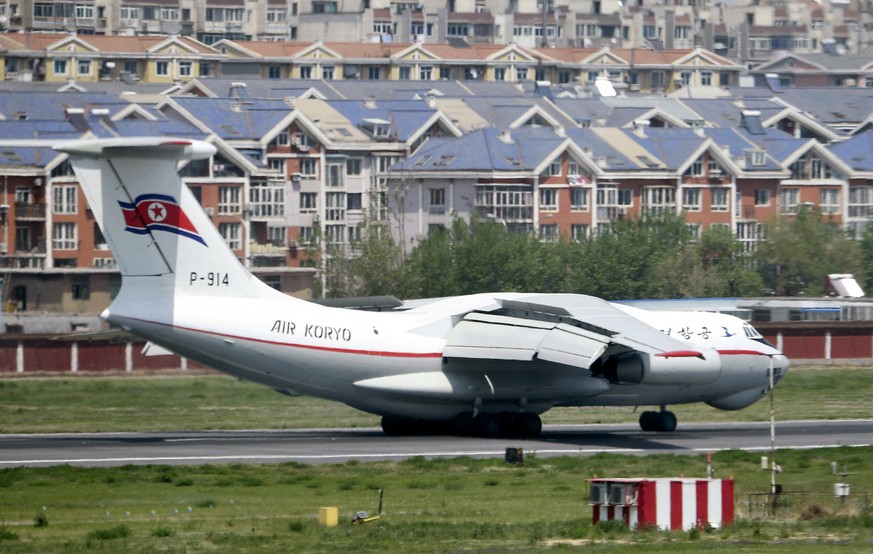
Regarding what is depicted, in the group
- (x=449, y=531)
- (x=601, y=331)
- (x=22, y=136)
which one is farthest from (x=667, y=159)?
(x=449, y=531)

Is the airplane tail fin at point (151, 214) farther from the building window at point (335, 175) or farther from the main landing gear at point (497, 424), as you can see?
the building window at point (335, 175)

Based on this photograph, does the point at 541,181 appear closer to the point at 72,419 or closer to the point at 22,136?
the point at 22,136

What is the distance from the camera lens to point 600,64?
18100 cm

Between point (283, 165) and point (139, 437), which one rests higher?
point (283, 165)

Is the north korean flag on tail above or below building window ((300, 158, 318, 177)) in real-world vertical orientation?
below

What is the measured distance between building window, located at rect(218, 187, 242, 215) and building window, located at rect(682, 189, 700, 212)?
1107 inches

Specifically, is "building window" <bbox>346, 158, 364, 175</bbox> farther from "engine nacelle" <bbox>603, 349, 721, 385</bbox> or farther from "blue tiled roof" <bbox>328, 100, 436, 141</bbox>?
"engine nacelle" <bbox>603, 349, 721, 385</bbox>

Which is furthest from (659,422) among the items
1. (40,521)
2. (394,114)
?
(394,114)

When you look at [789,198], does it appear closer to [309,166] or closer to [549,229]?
[549,229]

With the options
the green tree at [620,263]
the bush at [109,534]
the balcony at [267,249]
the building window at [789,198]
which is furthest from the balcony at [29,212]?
the bush at [109,534]

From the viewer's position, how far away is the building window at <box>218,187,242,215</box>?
95562 mm

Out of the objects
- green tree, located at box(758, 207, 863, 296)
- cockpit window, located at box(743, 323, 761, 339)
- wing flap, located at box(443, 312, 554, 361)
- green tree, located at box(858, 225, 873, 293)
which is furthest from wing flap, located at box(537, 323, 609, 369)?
green tree, located at box(858, 225, 873, 293)

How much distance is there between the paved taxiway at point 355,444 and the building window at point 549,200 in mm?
62674

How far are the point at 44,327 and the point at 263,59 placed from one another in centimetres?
9004
